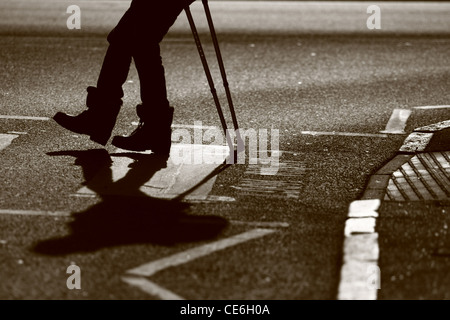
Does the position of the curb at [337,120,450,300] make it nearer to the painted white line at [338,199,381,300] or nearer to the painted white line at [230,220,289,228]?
the painted white line at [338,199,381,300]

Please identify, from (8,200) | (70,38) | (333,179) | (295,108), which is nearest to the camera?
(8,200)

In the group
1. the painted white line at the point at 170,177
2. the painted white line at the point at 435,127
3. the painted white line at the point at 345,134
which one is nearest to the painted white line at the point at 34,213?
the painted white line at the point at 170,177

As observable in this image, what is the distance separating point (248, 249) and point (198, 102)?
426cm

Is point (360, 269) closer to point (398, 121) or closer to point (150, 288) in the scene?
point (150, 288)

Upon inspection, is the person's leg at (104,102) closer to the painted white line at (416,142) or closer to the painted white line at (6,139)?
the painted white line at (6,139)

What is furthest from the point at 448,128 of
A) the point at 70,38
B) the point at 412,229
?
the point at 70,38

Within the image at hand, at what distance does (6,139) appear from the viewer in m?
8.68

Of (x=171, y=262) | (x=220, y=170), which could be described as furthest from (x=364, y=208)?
(x=171, y=262)

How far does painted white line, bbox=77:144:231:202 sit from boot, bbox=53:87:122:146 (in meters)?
0.24

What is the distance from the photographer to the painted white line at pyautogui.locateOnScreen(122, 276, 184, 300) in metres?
5.40

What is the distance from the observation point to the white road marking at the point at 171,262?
5.47 m
